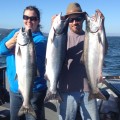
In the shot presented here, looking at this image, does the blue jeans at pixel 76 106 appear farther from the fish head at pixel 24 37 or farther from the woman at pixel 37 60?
the fish head at pixel 24 37

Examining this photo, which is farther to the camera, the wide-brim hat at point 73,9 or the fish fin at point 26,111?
the wide-brim hat at point 73,9

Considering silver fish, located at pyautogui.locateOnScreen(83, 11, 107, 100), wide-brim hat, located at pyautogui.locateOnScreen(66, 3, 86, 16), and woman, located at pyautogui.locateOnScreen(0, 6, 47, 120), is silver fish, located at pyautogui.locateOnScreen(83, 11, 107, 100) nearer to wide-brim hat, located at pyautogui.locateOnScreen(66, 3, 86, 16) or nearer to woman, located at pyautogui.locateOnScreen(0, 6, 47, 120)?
wide-brim hat, located at pyautogui.locateOnScreen(66, 3, 86, 16)

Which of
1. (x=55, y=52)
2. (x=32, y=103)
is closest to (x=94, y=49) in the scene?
(x=55, y=52)

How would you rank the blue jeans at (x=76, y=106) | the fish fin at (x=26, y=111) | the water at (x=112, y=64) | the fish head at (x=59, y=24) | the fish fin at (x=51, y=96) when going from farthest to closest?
the water at (x=112, y=64), the blue jeans at (x=76, y=106), the fish fin at (x=51, y=96), the fish fin at (x=26, y=111), the fish head at (x=59, y=24)

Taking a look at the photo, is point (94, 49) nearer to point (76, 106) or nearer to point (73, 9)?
point (73, 9)

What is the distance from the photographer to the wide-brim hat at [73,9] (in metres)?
5.46

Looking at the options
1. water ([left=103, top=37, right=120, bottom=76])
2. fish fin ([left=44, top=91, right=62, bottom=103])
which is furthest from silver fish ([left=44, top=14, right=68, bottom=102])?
water ([left=103, top=37, right=120, bottom=76])

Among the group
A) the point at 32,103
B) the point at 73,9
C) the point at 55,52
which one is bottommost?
the point at 32,103

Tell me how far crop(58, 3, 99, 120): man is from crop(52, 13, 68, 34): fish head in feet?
0.89

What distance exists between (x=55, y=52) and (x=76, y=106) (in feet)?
3.38

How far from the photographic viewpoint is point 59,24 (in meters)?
5.14

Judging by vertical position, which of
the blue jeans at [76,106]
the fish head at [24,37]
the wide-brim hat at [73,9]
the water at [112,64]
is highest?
the wide-brim hat at [73,9]

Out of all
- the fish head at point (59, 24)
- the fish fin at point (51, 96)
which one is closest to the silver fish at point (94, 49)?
the fish head at point (59, 24)

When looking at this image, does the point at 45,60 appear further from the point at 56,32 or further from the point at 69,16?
the point at 69,16
